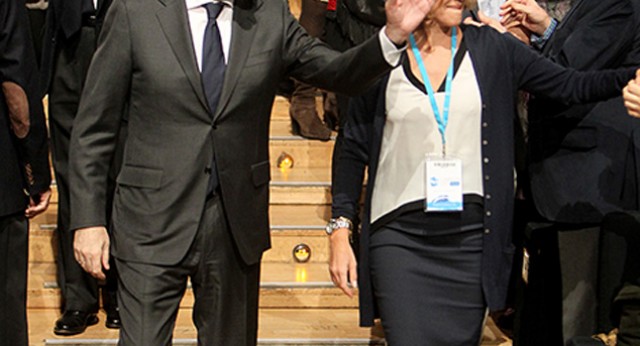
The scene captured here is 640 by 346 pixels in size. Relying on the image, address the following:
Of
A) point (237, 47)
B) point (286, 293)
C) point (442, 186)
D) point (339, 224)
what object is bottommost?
point (286, 293)

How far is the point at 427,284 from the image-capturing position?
10.6ft

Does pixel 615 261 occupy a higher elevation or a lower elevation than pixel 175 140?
lower

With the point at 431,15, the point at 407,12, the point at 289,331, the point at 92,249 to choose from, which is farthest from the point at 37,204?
the point at 407,12

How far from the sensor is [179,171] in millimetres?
3055

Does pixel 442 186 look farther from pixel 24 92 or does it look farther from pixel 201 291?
pixel 24 92

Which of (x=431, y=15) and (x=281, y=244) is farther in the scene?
(x=281, y=244)

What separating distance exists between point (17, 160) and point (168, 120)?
1.08 m

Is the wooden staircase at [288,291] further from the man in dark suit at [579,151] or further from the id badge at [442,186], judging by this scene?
the id badge at [442,186]

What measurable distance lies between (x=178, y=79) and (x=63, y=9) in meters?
1.96

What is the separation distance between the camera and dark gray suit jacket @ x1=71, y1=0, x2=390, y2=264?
119 inches

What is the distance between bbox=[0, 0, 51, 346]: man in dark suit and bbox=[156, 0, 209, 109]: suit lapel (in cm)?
95

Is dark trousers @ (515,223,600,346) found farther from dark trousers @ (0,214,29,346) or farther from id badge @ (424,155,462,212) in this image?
dark trousers @ (0,214,29,346)

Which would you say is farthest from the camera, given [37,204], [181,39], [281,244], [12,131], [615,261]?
[281,244]

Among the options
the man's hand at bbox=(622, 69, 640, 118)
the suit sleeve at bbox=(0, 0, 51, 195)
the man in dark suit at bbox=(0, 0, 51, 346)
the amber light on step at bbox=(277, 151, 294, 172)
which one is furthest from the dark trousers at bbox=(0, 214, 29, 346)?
the amber light on step at bbox=(277, 151, 294, 172)
